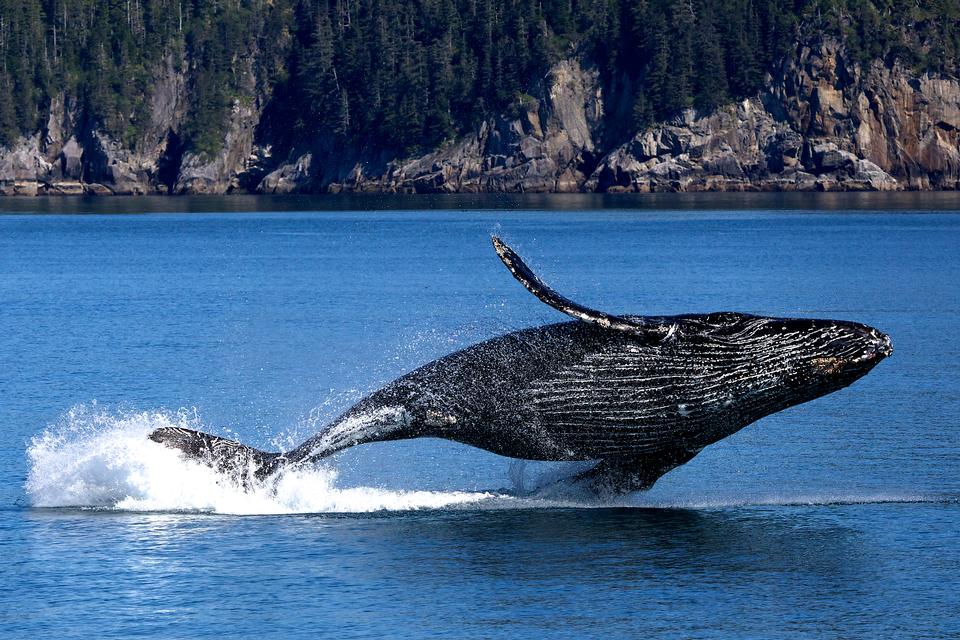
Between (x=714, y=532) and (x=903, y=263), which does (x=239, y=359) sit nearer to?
(x=714, y=532)

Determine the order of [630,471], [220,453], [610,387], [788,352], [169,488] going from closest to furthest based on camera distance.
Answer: [788,352] < [610,387] < [220,453] < [630,471] < [169,488]

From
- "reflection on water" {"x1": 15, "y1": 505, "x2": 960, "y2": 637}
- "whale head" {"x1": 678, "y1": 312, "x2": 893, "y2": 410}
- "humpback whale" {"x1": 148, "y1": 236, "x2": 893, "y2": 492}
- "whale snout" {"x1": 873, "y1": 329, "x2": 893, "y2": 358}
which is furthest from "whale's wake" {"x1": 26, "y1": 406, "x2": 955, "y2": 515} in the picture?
"whale snout" {"x1": 873, "y1": 329, "x2": 893, "y2": 358}

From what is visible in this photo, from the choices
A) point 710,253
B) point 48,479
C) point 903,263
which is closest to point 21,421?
point 48,479

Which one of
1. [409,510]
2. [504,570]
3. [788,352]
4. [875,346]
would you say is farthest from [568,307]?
[409,510]

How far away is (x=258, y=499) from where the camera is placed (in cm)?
1830

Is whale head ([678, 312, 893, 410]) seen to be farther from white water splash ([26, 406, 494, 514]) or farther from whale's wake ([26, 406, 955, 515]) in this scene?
white water splash ([26, 406, 494, 514])

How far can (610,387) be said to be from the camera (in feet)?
54.3

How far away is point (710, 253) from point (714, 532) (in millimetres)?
67826

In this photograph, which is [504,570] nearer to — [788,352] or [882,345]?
[788,352]

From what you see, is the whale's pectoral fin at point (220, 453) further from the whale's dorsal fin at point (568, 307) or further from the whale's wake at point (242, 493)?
the whale's dorsal fin at point (568, 307)

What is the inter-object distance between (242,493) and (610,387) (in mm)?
4926

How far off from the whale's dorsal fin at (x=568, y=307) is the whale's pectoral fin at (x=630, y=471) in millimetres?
1698

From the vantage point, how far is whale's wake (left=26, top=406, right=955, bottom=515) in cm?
1828

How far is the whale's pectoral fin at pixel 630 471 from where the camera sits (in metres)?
17.4
